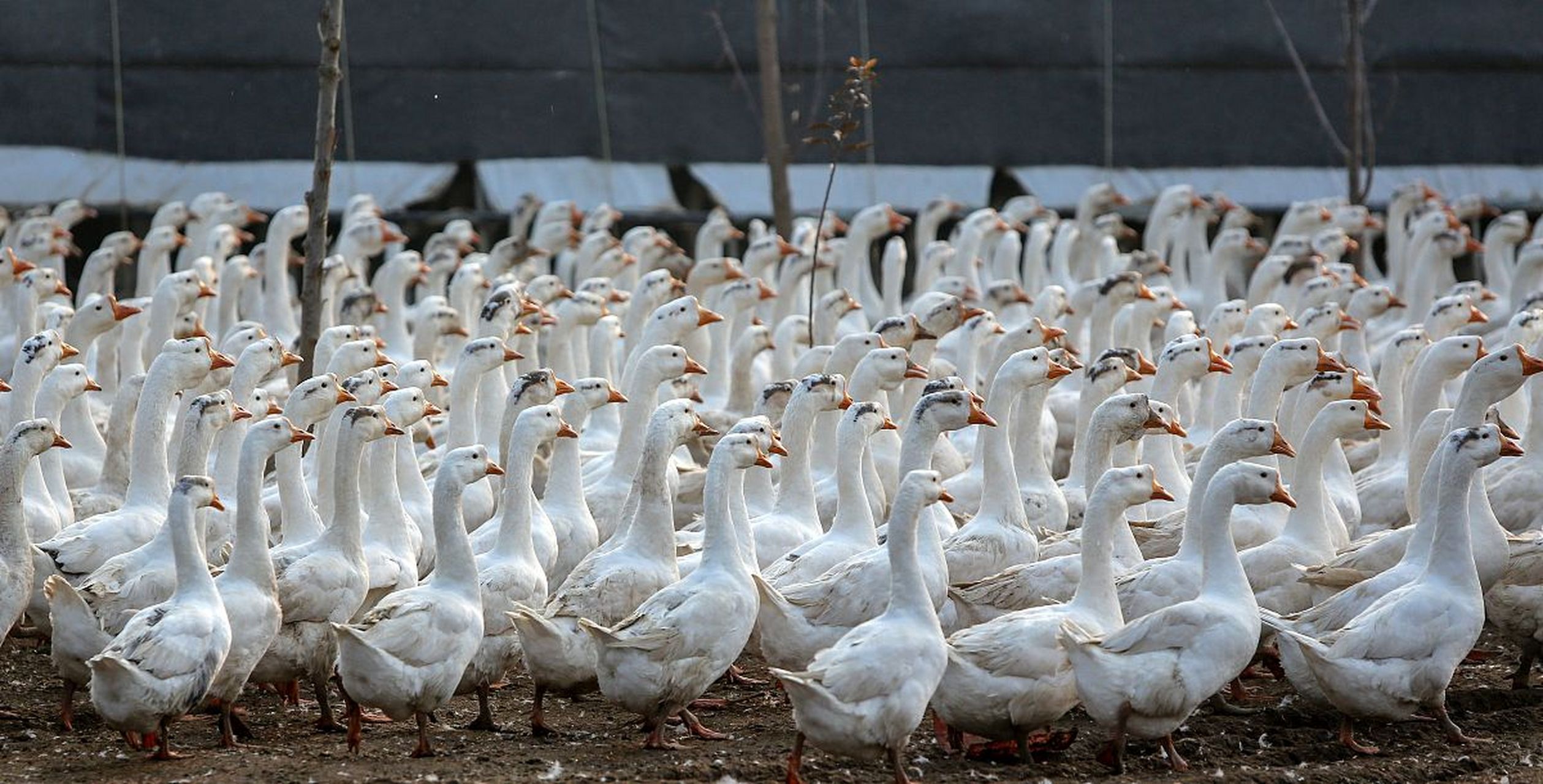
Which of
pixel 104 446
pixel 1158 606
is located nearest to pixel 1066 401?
pixel 1158 606

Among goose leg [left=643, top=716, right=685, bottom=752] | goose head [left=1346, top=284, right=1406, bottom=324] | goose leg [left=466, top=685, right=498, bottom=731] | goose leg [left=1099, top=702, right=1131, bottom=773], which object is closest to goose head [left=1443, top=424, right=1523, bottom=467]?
goose leg [left=1099, top=702, right=1131, bottom=773]

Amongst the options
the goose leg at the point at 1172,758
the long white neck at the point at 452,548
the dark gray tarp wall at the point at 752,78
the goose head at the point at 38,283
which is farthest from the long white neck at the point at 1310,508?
the dark gray tarp wall at the point at 752,78

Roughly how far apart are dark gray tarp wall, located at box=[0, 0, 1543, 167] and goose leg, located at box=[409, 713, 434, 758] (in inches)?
533

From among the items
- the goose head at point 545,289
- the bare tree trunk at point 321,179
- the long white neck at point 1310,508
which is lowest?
the long white neck at point 1310,508

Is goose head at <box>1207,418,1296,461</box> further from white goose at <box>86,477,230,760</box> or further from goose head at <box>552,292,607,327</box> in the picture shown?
goose head at <box>552,292,607,327</box>

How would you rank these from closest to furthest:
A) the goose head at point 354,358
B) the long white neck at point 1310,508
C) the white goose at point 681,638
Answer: the white goose at point 681,638
the long white neck at point 1310,508
the goose head at point 354,358

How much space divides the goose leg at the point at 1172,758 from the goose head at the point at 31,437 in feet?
17.0

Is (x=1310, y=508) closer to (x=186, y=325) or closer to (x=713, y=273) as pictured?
(x=713, y=273)

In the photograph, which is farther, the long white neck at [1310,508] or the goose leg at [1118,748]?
the long white neck at [1310,508]

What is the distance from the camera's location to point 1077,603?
8.61 m

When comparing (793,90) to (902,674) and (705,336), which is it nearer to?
(705,336)

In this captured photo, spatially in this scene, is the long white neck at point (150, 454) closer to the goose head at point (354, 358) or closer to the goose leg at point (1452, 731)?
the goose head at point (354, 358)

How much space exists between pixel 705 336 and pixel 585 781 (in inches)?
303

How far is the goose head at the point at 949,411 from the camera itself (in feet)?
31.9
